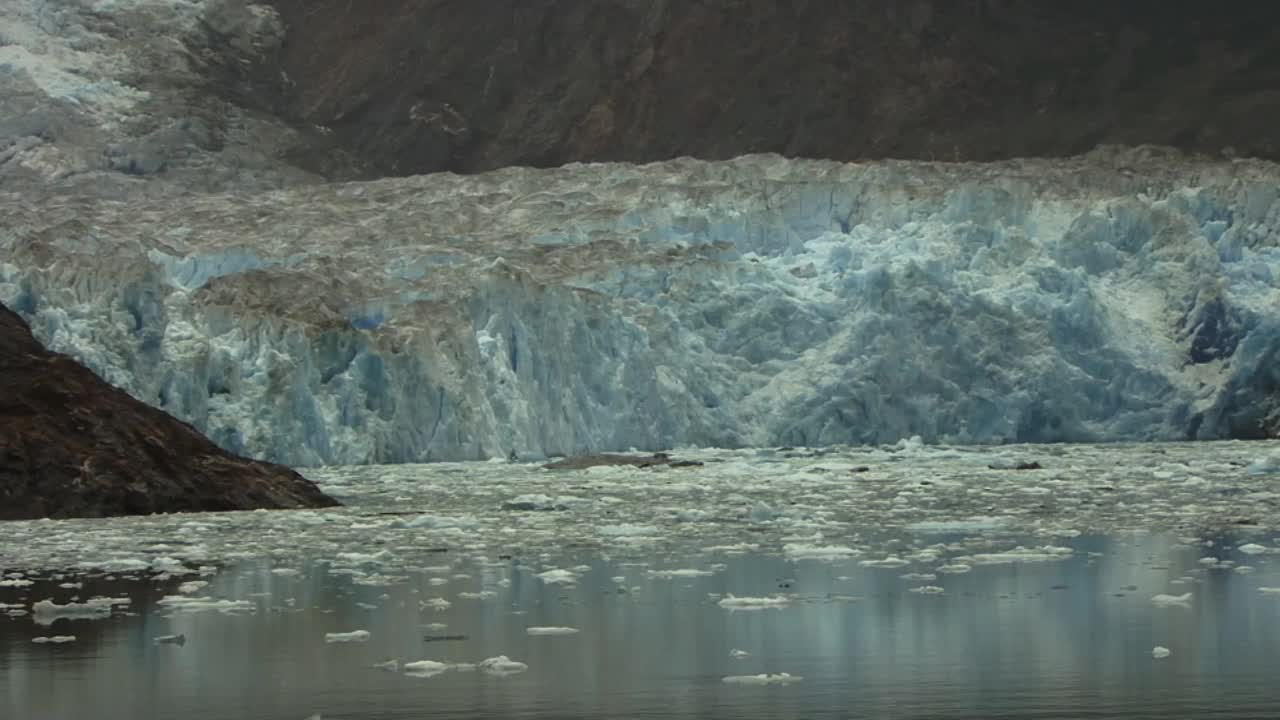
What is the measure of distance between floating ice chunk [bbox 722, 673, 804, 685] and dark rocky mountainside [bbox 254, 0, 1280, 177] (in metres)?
27.1

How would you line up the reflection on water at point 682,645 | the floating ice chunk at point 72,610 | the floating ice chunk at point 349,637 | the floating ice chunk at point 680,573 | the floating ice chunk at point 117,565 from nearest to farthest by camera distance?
1. the reflection on water at point 682,645
2. the floating ice chunk at point 349,637
3. the floating ice chunk at point 72,610
4. the floating ice chunk at point 680,573
5. the floating ice chunk at point 117,565

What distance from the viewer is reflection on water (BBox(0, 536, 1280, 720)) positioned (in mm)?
5102

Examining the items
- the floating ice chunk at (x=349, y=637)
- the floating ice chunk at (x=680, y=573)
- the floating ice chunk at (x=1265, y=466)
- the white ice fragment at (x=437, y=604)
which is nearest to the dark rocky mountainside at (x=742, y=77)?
the floating ice chunk at (x=1265, y=466)

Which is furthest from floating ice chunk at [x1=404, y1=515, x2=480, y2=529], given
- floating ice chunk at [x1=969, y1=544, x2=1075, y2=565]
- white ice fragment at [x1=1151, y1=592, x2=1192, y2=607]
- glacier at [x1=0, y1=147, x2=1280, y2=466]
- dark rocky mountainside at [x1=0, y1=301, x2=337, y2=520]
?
glacier at [x1=0, y1=147, x2=1280, y2=466]

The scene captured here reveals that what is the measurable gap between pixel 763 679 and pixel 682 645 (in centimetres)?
76

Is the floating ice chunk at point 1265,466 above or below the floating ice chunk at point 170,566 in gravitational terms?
above

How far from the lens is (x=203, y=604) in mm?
7527

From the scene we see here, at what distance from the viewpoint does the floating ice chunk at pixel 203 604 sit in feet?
24.2

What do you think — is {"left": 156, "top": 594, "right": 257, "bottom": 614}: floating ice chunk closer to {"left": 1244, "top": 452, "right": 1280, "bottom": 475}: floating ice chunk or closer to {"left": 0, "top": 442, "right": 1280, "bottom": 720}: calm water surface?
{"left": 0, "top": 442, "right": 1280, "bottom": 720}: calm water surface

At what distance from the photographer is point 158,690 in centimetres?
546

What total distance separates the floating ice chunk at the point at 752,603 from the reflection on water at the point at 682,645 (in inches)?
3.0

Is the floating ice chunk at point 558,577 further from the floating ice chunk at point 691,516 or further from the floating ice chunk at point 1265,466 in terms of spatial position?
the floating ice chunk at point 1265,466

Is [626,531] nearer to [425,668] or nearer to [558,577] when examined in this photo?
[558,577]

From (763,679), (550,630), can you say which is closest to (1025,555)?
(550,630)
